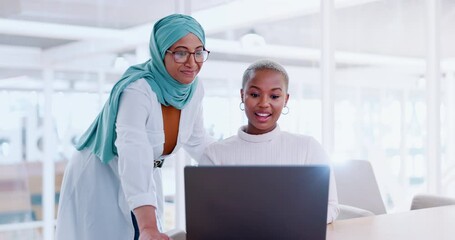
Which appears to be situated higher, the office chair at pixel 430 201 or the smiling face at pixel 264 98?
the smiling face at pixel 264 98

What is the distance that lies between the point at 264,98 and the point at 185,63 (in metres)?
0.29

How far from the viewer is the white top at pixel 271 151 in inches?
73.4

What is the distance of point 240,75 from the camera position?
13.3 feet

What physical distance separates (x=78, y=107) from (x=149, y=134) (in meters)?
1.73

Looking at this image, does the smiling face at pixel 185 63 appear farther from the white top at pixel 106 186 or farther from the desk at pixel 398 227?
the desk at pixel 398 227

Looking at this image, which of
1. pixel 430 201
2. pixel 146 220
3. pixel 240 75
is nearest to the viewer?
pixel 146 220

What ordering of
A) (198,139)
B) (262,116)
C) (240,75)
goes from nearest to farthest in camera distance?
(262,116)
(198,139)
(240,75)

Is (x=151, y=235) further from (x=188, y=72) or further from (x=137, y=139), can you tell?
(x=188, y=72)

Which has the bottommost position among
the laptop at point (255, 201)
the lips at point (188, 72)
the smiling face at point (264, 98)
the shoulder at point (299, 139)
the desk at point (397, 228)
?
the desk at point (397, 228)

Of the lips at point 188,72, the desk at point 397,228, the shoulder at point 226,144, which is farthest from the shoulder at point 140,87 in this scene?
the desk at point 397,228

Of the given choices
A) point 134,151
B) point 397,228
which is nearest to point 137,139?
point 134,151

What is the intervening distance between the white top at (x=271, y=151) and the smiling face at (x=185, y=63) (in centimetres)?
27

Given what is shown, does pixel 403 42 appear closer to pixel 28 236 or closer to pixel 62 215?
pixel 28 236

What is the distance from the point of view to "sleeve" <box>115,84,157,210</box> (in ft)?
A: 5.24
